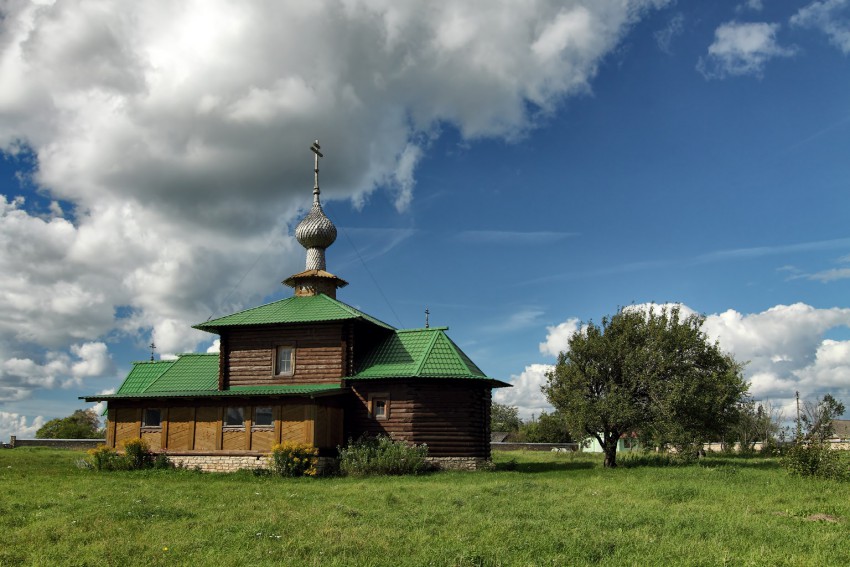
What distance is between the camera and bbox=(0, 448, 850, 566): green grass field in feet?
35.5

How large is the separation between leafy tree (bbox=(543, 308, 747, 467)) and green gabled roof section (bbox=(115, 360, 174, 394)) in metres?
19.8

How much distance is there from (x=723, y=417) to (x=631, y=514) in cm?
2013

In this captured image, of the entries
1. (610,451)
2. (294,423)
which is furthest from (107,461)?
(610,451)

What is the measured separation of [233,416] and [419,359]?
804cm

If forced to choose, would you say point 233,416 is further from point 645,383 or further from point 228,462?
point 645,383

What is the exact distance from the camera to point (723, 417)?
32.1 m

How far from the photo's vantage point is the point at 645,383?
30.5 metres

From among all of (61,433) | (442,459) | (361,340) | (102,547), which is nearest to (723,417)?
(442,459)

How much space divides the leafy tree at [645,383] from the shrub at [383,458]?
7.99 meters

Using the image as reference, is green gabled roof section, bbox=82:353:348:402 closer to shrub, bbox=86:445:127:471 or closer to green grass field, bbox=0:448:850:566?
shrub, bbox=86:445:127:471

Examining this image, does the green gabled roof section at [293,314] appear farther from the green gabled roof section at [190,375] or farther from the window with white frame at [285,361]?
the green gabled roof section at [190,375]

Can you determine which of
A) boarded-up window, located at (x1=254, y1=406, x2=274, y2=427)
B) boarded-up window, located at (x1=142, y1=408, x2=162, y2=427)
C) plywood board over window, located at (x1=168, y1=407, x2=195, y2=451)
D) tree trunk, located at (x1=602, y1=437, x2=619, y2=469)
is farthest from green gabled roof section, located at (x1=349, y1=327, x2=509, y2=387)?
boarded-up window, located at (x1=142, y1=408, x2=162, y2=427)

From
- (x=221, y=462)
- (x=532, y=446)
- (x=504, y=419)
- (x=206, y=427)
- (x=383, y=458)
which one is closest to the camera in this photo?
(x=383, y=458)

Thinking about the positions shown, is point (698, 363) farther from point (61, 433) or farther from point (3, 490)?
point (61, 433)
